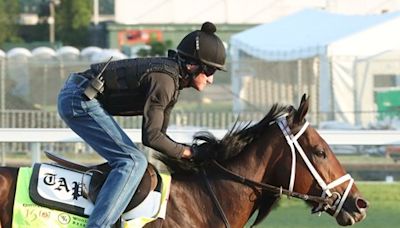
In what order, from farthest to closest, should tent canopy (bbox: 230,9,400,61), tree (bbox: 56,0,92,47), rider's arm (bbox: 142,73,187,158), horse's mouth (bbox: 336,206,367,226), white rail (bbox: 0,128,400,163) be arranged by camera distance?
1. tree (bbox: 56,0,92,47)
2. tent canopy (bbox: 230,9,400,61)
3. white rail (bbox: 0,128,400,163)
4. horse's mouth (bbox: 336,206,367,226)
5. rider's arm (bbox: 142,73,187,158)

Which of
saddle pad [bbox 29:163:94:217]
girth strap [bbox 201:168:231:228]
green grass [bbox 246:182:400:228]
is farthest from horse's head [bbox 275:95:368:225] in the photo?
green grass [bbox 246:182:400:228]

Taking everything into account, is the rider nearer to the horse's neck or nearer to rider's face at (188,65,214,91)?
rider's face at (188,65,214,91)

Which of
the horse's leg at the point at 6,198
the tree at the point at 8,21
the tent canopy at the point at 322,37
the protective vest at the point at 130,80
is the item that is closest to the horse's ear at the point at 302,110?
the protective vest at the point at 130,80

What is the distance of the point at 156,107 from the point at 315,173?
A: 1.07 meters

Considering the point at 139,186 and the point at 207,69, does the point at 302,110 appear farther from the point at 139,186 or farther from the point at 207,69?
the point at 139,186

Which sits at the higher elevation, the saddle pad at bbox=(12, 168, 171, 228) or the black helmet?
the black helmet

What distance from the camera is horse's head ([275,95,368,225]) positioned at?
6371 millimetres

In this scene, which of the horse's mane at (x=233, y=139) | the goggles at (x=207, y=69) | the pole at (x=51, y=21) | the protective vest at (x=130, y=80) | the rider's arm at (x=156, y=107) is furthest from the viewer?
the pole at (x=51, y=21)

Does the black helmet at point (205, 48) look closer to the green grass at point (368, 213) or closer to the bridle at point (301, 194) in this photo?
the bridle at point (301, 194)

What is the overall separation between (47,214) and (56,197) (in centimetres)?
11

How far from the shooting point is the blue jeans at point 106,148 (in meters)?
6.05

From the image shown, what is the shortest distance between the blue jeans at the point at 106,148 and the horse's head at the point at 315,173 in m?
0.88

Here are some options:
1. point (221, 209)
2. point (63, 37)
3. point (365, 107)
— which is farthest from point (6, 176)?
point (63, 37)

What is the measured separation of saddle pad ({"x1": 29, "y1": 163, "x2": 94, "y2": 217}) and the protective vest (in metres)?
0.45
